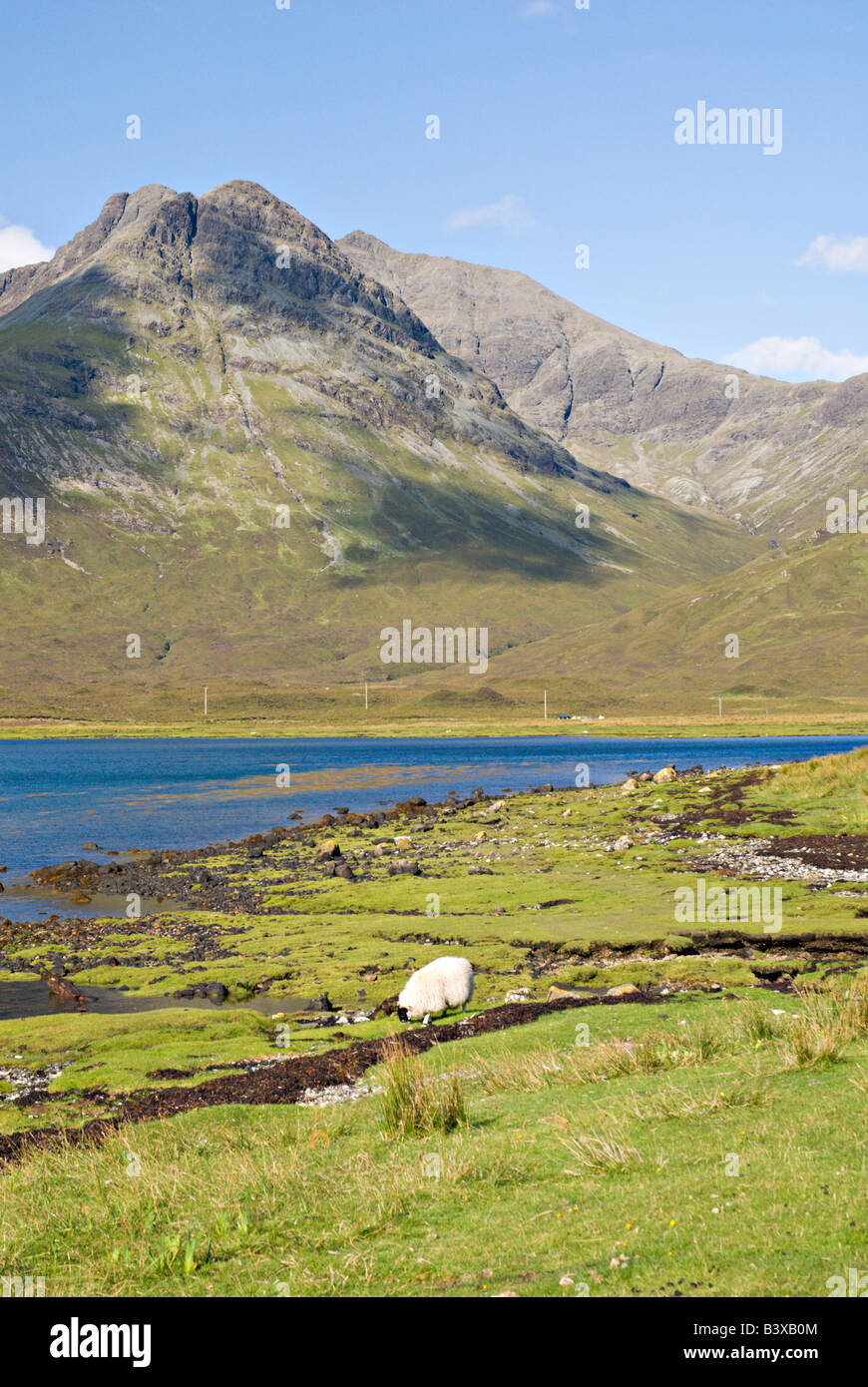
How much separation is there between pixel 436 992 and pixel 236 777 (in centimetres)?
9717

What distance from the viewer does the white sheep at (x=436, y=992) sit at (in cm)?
2606

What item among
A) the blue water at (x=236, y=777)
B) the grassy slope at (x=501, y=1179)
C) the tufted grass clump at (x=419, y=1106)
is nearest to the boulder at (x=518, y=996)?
the grassy slope at (x=501, y=1179)

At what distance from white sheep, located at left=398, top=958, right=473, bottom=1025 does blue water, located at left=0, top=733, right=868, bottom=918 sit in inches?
1035

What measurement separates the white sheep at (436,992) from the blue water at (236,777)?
2628 cm

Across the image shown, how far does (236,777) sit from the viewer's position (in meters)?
120

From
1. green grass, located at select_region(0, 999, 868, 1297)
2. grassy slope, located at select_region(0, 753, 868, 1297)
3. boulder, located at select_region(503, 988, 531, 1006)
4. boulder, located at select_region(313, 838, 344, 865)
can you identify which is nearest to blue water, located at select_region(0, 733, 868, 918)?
boulder, located at select_region(313, 838, 344, 865)

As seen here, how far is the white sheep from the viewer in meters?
26.1

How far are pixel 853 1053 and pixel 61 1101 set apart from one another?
1517 centimetres

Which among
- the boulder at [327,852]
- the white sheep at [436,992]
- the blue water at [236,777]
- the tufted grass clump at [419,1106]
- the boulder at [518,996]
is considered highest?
the tufted grass clump at [419,1106]

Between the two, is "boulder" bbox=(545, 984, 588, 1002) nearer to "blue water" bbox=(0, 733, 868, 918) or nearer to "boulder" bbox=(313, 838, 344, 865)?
"blue water" bbox=(0, 733, 868, 918)

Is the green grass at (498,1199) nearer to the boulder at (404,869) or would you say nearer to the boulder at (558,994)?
the boulder at (558,994)

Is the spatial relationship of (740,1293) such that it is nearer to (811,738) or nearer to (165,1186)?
(165,1186)

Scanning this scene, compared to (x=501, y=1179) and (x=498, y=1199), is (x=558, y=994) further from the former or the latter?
(x=498, y=1199)
